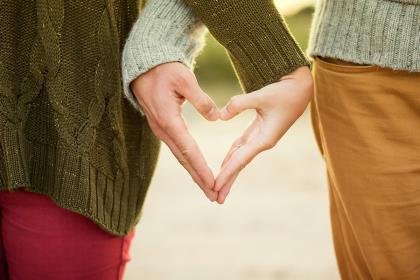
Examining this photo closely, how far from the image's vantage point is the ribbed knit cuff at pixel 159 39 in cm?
142

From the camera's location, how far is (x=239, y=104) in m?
1.39

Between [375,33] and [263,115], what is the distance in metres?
0.32

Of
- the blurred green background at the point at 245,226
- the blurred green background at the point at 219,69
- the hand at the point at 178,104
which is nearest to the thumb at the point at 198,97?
the hand at the point at 178,104

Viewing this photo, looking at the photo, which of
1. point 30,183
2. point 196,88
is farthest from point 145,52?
point 30,183

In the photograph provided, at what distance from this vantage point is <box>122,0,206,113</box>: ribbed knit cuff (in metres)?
1.42

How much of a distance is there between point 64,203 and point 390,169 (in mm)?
706

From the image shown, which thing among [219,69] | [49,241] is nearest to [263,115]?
[49,241]

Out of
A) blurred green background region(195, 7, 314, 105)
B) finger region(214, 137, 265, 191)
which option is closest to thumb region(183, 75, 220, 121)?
finger region(214, 137, 265, 191)

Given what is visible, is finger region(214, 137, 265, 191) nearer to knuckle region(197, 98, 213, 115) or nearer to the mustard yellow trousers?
knuckle region(197, 98, 213, 115)

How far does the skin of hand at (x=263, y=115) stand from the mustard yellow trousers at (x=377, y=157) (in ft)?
0.63

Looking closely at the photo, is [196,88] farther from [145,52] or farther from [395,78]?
[395,78]

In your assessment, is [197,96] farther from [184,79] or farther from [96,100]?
[96,100]

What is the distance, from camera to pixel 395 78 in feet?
5.02

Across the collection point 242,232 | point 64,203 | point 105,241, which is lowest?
point 242,232
